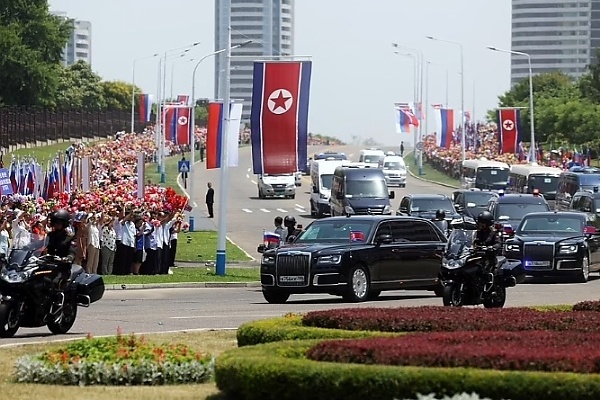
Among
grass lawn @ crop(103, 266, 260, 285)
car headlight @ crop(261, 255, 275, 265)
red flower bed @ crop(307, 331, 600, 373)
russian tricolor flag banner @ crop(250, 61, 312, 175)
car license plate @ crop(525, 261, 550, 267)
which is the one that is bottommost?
grass lawn @ crop(103, 266, 260, 285)

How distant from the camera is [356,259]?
26938mm

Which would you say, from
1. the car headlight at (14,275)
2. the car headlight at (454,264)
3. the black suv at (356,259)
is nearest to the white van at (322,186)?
the black suv at (356,259)

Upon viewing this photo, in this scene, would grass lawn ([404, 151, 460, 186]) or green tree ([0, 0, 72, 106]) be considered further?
grass lawn ([404, 151, 460, 186])

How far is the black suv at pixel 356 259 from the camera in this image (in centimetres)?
2650

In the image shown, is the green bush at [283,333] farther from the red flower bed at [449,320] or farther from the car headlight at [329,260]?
the car headlight at [329,260]

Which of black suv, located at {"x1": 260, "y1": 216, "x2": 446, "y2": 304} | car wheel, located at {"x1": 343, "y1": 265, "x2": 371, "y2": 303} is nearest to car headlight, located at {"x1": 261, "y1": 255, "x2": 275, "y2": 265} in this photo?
black suv, located at {"x1": 260, "y1": 216, "x2": 446, "y2": 304}

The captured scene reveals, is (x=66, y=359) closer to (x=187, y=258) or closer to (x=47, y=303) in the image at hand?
(x=47, y=303)

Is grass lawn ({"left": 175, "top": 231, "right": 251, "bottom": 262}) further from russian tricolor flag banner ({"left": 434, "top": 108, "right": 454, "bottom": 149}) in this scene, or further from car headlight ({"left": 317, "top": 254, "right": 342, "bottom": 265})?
russian tricolor flag banner ({"left": 434, "top": 108, "right": 454, "bottom": 149})

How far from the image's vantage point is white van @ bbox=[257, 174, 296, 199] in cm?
8281

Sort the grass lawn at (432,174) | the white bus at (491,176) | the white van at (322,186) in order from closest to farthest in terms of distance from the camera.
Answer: the white van at (322,186) < the white bus at (491,176) < the grass lawn at (432,174)

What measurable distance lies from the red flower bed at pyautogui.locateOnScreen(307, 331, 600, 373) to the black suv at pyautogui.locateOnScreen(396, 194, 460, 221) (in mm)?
34858

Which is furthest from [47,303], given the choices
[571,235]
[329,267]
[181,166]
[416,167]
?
[416,167]

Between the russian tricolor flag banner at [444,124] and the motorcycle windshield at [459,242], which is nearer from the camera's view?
the motorcycle windshield at [459,242]

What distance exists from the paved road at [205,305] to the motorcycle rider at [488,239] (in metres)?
2.16
